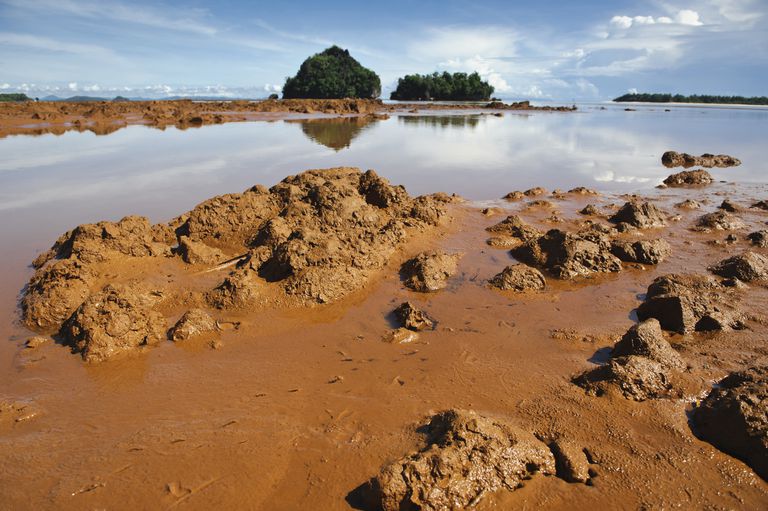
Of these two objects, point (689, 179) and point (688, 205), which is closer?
→ point (688, 205)

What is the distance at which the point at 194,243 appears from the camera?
6449mm

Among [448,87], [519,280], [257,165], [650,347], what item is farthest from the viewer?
[448,87]

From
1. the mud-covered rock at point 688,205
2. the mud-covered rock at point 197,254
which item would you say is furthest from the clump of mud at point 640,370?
the mud-covered rock at point 688,205

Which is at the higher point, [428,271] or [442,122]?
[442,122]

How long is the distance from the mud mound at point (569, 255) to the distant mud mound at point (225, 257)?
6.91ft

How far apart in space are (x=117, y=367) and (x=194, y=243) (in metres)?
2.63

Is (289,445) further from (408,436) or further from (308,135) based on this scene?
(308,135)

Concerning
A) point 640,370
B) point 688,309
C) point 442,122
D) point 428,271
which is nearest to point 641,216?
point 688,309

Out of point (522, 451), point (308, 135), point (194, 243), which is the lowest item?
point (522, 451)

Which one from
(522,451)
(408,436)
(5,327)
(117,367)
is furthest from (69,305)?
(522,451)

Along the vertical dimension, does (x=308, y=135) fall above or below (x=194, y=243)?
above

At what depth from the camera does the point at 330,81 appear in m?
68.4

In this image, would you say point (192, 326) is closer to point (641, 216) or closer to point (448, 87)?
point (641, 216)

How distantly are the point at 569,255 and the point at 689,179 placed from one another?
10284 millimetres
